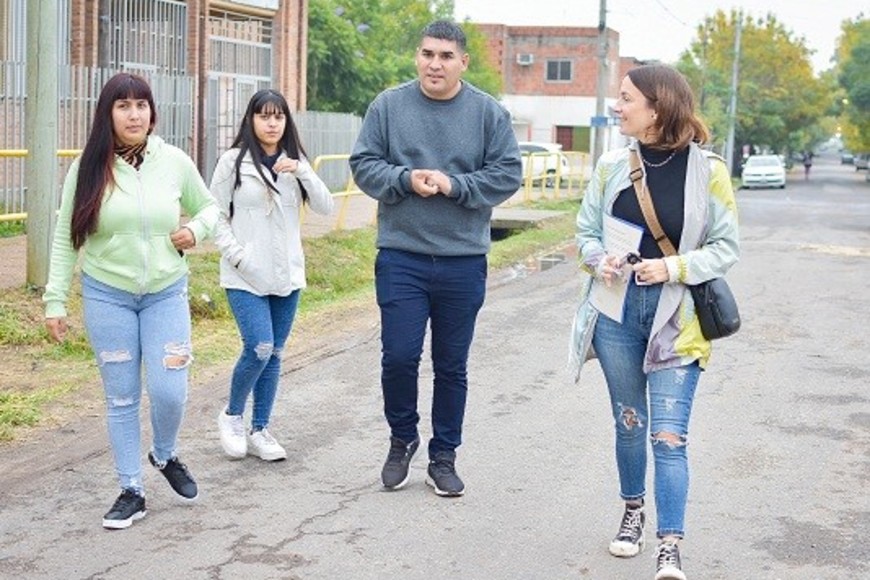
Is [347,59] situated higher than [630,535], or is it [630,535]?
[347,59]

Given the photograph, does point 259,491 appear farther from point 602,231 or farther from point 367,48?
point 367,48

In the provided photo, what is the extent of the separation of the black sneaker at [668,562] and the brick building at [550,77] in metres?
68.5

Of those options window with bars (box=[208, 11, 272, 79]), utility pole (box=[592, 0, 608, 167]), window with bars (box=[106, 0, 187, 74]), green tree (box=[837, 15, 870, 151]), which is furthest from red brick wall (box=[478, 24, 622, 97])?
window with bars (box=[106, 0, 187, 74])

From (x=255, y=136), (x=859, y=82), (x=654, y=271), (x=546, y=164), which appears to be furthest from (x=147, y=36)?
(x=859, y=82)

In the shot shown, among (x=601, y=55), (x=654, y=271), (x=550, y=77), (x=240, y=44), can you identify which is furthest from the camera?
(x=550, y=77)

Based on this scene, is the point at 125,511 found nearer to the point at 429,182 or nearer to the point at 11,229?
the point at 429,182

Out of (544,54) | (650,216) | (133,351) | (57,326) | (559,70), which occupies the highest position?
(544,54)

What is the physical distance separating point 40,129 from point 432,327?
5.65m

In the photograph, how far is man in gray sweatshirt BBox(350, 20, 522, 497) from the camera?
6.39 m

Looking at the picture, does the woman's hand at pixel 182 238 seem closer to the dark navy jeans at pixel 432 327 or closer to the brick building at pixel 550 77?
the dark navy jeans at pixel 432 327

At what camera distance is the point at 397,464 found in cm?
671

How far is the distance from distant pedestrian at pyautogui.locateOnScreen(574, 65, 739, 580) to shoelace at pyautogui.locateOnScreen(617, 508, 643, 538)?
1.01ft

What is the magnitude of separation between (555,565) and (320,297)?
8438 mm

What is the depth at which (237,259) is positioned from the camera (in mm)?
6871
